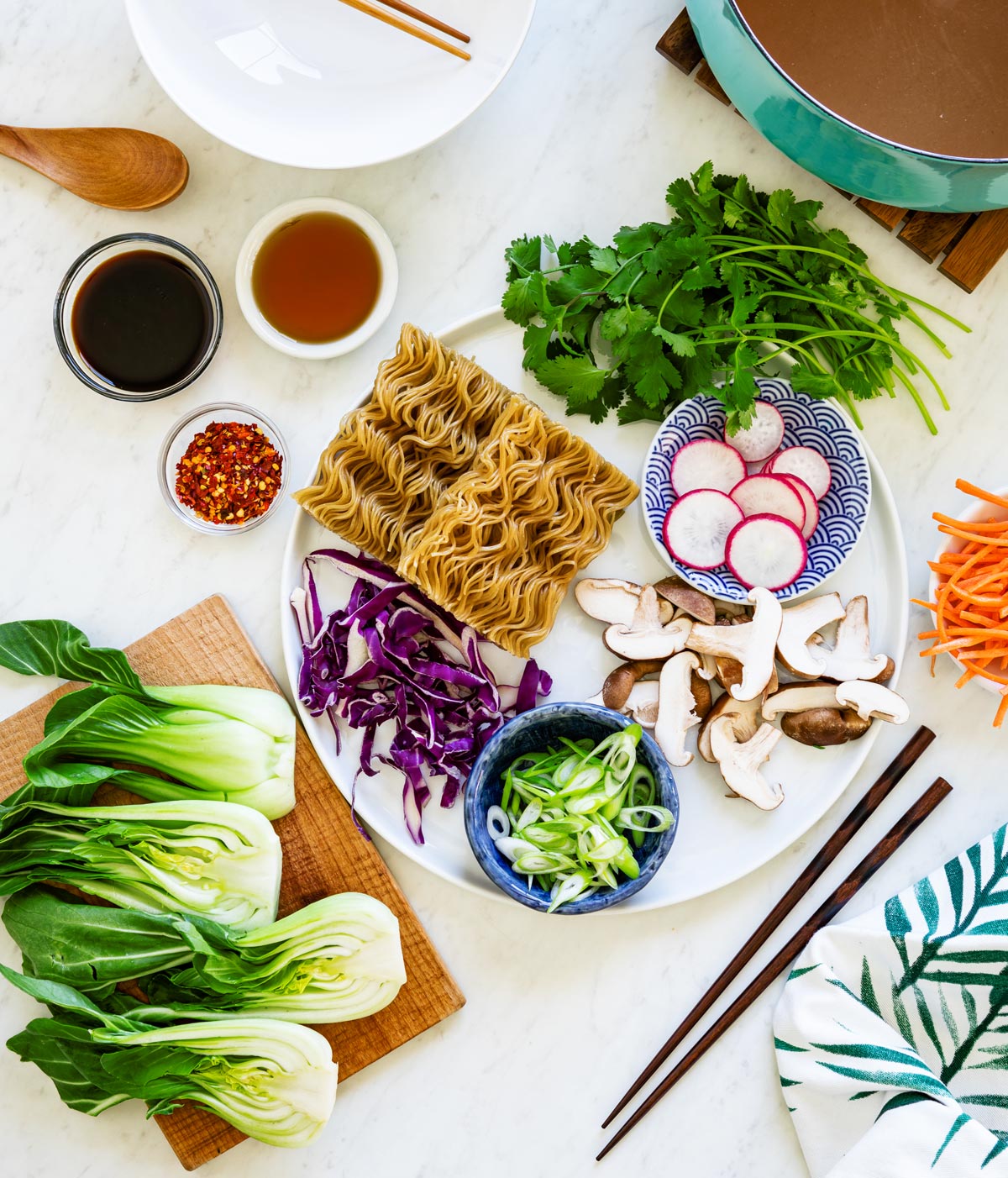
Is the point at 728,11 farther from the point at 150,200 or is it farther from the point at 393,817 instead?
the point at 393,817

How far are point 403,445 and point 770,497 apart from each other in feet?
3.17

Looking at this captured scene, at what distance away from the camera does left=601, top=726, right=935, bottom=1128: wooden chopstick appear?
2604 millimetres

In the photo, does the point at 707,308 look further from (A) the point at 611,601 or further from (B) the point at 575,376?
(A) the point at 611,601

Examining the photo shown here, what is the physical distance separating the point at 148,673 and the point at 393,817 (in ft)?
2.57

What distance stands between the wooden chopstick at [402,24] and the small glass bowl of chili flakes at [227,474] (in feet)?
3.35

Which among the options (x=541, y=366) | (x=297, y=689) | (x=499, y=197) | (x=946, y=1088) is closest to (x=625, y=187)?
(x=499, y=197)

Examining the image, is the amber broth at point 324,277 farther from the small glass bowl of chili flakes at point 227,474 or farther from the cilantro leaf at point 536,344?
the cilantro leaf at point 536,344

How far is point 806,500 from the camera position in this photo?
2.49 meters

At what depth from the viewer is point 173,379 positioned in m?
2.62

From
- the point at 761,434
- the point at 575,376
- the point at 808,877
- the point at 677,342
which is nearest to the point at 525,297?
the point at 575,376

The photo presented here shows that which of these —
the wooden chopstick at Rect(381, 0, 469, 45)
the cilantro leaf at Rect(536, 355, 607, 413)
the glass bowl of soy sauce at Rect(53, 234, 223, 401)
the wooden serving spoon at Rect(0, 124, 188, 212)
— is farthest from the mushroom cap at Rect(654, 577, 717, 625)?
the wooden serving spoon at Rect(0, 124, 188, 212)

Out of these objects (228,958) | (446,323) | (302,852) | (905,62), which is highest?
(905,62)

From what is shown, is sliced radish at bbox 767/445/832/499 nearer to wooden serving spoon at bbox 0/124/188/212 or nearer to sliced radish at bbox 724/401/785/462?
sliced radish at bbox 724/401/785/462

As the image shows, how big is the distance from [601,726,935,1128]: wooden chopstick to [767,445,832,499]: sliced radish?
726mm
